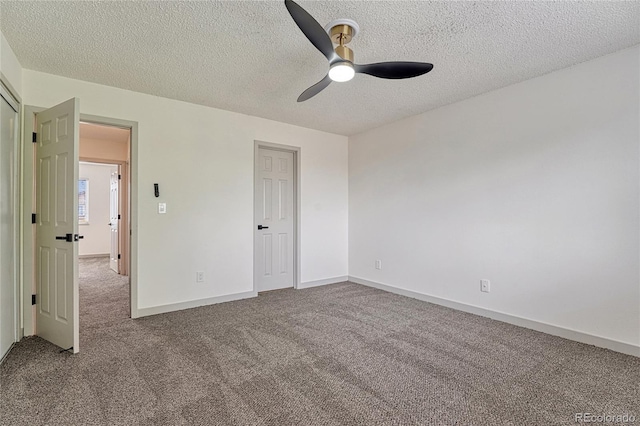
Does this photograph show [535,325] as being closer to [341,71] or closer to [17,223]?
[341,71]

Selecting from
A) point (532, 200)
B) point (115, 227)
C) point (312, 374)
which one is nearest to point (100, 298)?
point (115, 227)

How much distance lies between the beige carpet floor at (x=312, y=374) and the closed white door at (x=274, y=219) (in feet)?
4.03

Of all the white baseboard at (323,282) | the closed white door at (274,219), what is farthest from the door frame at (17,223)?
the white baseboard at (323,282)

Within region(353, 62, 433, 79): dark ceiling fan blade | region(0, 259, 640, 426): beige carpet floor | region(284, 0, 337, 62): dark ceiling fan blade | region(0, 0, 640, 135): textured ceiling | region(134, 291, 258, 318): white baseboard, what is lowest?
region(0, 259, 640, 426): beige carpet floor

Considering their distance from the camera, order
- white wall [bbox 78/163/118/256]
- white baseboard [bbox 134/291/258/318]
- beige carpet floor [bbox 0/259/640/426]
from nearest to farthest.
A: beige carpet floor [bbox 0/259/640/426] < white baseboard [bbox 134/291/258/318] < white wall [bbox 78/163/118/256]

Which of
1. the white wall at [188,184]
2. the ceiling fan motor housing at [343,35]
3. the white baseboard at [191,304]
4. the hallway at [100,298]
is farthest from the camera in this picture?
the white baseboard at [191,304]

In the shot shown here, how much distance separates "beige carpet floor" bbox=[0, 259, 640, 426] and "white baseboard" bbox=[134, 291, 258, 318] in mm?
125

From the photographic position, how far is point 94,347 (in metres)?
2.65

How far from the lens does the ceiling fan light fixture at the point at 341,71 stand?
212 cm

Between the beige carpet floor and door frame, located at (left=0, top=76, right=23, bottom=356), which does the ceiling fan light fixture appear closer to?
the beige carpet floor

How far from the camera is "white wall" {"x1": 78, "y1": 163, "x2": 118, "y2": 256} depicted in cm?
783

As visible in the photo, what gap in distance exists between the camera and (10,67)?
2520 mm

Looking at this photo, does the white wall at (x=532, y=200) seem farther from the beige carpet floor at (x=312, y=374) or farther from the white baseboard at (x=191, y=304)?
the white baseboard at (x=191, y=304)

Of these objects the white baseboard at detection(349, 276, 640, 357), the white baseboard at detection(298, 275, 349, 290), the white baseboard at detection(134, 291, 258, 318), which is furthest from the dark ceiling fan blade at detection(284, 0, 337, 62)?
the white baseboard at detection(298, 275, 349, 290)
